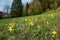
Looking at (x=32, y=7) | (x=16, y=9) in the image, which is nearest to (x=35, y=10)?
(x=32, y=7)

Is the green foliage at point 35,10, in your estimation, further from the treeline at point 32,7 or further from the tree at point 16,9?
the tree at point 16,9

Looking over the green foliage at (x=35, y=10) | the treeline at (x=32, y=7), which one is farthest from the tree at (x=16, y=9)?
the green foliage at (x=35, y=10)

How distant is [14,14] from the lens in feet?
156

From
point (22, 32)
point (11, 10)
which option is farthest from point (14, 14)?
point (22, 32)

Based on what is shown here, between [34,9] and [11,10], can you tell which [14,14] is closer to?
[11,10]

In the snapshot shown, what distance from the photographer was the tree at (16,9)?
1874 inches

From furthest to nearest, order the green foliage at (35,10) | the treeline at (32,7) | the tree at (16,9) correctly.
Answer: the tree at (16,9), the treeline at (32,7), the green foliage at (35,10)

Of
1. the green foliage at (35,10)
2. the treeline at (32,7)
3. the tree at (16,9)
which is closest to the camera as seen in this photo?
the green foliage at (35,10)

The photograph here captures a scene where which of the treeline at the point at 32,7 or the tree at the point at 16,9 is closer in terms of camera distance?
the treeline at the point at 32,7

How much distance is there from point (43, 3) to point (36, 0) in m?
1.96

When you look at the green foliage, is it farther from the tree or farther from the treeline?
the tree

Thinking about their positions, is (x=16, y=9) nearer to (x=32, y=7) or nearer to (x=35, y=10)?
(x=32, y=7)

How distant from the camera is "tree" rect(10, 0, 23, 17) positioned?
1874 inches

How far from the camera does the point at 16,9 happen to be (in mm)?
48625
